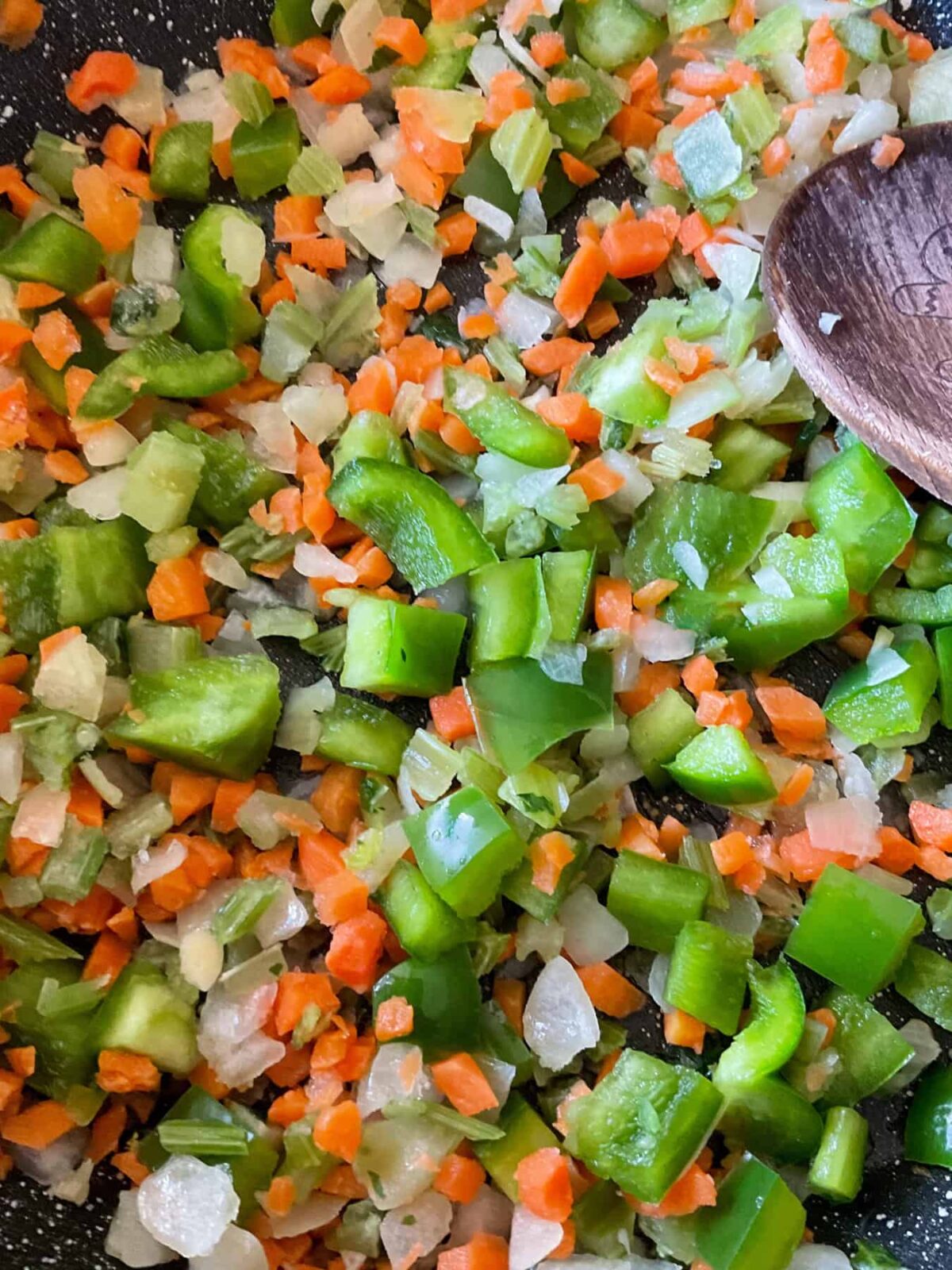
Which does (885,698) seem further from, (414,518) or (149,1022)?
(149,1022)

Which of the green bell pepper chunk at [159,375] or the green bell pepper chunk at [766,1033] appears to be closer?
the green bell pepper chunk at [766,1033]

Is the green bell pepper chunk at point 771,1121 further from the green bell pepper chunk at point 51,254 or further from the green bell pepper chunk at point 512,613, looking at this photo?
the green bell pepper chunk at point 51,254

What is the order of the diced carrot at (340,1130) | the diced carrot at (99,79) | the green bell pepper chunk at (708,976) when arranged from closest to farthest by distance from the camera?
the diced carrot at (340,1130) < the green bell pepper chunk at (708,976) < the diced carrot at (99,79)

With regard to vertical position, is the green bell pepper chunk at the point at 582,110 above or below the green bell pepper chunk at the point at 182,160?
below

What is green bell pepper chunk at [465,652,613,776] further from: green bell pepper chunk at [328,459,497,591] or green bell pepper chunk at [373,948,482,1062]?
green bell pepper chunk at [373,948,482,1062]

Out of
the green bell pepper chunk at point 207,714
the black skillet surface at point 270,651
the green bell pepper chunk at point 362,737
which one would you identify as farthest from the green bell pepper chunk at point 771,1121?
the green bell pepper chunk at point 207,714

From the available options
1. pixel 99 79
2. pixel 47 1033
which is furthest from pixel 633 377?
pixel 47 1033

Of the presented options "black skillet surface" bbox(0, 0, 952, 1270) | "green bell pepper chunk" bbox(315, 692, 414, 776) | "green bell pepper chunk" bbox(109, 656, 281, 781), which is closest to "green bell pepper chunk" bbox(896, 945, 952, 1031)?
"black skillet surface" bbox(0, 0, 952, 1270)
